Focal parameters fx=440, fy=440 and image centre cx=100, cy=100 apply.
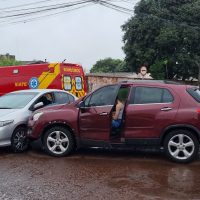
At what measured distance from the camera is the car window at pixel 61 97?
38.1 feet

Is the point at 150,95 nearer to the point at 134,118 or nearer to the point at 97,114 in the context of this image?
the point at 134,118

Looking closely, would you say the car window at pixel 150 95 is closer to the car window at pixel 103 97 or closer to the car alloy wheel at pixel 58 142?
the car window at pixel 103 97

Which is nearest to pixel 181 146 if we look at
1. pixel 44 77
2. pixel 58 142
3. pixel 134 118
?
pixel 134 118

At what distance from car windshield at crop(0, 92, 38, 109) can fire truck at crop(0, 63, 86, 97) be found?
4.30 meters

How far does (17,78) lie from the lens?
16.2 m

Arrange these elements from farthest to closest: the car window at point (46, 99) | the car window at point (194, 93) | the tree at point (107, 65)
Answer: the tree at point (107, 65)
the car window at point (46, 99)
the car window at point (194, 93)

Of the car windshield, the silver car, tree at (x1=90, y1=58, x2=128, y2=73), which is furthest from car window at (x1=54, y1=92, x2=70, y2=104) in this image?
tree at (x1=90, y1=58, x2=128, y2=73)

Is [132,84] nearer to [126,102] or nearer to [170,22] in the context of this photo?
[126,102]

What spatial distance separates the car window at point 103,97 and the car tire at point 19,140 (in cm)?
174

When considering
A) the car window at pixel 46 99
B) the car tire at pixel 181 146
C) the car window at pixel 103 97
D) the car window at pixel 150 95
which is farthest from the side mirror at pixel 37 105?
the car tire at pixel 181 146

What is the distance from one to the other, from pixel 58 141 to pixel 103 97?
4.43 feet

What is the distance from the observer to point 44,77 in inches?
616

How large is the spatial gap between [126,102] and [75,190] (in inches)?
113

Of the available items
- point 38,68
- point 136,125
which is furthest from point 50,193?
point 38,68
